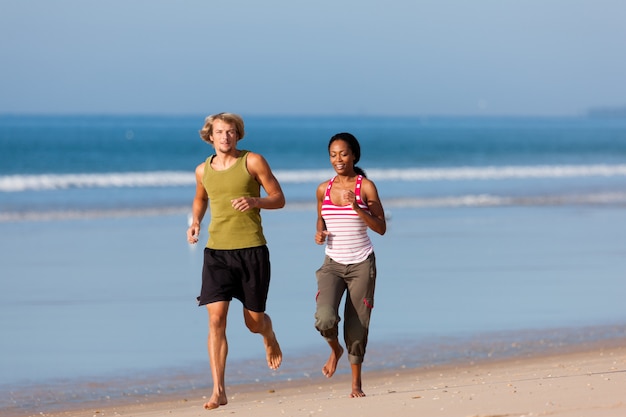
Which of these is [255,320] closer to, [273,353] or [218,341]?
[218,341]

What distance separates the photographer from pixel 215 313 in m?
6.16

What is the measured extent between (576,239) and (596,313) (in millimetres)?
6059

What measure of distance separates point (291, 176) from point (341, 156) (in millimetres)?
31495

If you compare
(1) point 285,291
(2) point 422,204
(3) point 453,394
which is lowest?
(3) point 453,394

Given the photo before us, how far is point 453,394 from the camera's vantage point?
605cm

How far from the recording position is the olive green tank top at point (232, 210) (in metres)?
6.12

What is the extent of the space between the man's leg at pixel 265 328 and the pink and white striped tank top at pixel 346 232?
552 mm

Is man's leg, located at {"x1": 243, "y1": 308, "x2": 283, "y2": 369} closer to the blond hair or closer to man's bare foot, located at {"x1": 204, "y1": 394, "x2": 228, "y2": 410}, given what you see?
man's bare foot, located at {"x1": 204, "y1": 394, "x2": 228, "y2": 410}

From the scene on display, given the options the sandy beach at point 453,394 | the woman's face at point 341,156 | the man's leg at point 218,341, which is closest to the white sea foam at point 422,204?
the sandy beach at point 453,394

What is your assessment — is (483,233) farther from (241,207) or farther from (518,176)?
(518,176)

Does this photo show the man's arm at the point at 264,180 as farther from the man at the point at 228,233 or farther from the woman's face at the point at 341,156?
the woman's face at the point at 341,156

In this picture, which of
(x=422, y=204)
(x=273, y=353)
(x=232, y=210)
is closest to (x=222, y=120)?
(x=232, y=210)

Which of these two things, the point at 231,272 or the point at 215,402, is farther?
the point at 231,272

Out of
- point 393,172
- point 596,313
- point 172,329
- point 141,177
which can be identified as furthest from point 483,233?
point 393,172
